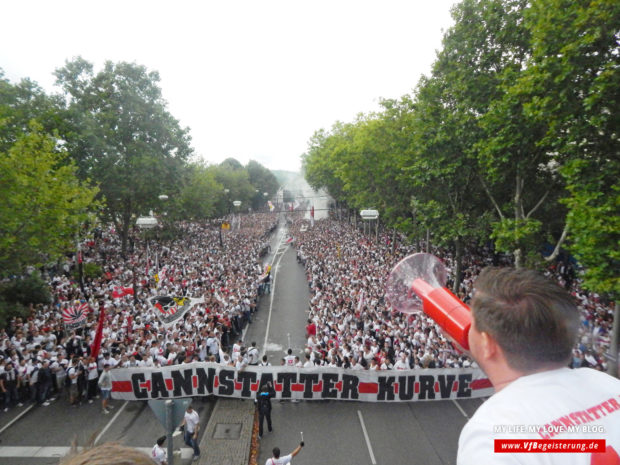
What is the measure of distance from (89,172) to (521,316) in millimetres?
31093

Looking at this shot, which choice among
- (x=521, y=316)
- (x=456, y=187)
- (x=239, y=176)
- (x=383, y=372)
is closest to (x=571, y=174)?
(x=383, y=372)

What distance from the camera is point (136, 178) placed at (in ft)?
94.1

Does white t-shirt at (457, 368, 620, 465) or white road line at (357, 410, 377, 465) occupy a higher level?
white t-shirt at (457, 368, 620, 465)

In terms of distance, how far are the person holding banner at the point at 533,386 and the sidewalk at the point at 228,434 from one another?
8.98 metres

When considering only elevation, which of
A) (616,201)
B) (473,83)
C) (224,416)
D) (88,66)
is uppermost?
(88,66)

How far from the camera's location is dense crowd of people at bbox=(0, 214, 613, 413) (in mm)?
11367

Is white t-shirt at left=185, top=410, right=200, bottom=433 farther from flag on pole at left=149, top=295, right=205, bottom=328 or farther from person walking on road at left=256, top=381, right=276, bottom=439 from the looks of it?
flag on pole at left=149, top=295, right=205, bottom=328

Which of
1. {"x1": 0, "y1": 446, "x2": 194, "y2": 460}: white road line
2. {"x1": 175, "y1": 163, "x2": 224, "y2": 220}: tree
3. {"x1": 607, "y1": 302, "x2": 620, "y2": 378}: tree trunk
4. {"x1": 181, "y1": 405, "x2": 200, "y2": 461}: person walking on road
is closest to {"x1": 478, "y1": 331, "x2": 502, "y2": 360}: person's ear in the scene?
{"x1": 181, "y1": 405, "x2": 200, "y2": 461}: person walking on road

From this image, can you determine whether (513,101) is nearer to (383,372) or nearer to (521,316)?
(383,372)

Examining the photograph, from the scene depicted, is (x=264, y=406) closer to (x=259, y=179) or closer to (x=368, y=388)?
(x=368, y=388)

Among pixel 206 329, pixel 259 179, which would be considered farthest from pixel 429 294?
pixel 259 179

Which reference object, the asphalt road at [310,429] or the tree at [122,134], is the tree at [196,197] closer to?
the tree at [122,134]

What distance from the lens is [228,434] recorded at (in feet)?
31.8

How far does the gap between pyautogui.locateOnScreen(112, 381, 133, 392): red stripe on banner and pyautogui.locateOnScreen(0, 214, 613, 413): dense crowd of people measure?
382 mm
